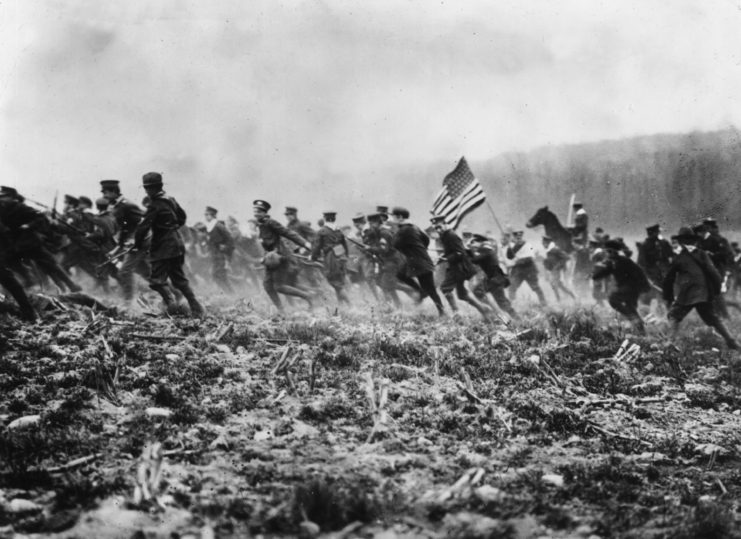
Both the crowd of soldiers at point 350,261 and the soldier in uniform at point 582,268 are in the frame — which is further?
the soldier in uniform at point 582,268

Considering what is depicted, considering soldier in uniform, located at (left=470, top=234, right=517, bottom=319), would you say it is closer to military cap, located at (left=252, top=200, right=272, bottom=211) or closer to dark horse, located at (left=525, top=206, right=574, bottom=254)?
military cap, located at (left=252, top=200, right=272, bottom=211)

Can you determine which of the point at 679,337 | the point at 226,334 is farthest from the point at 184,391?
the point at 679,337

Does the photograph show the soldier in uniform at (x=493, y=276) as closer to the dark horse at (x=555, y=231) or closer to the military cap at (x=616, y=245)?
the military cap at (x=616, y=245)

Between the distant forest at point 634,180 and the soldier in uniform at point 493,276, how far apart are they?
57.8 feet

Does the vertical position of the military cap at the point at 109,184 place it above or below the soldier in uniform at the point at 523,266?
above

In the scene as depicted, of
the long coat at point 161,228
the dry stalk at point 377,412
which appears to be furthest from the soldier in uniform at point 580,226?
the dry stalk at point 377,412

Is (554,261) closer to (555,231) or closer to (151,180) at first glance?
(555,231)

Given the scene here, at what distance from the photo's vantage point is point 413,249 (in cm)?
1126

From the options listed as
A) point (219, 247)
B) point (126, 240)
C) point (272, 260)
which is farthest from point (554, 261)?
point (126, 240)

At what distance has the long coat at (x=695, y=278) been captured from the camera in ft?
30.1

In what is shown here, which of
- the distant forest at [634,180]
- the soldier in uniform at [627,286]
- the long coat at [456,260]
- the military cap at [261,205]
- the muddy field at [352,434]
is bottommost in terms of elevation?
the muddy field at [352,434]

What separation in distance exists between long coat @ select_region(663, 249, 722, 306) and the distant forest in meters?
18.0

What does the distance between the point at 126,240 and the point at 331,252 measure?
12.6 feet

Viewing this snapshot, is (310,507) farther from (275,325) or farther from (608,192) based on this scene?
(608,192)
